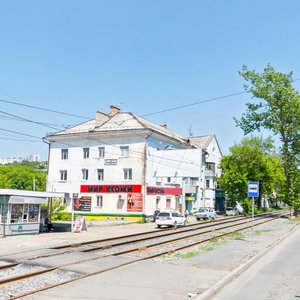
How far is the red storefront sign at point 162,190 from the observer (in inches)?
1657

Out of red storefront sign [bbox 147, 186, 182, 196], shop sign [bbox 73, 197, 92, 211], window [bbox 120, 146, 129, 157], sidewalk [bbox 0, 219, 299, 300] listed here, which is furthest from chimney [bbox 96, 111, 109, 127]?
sidewalk [bbox 0, 219, 299, 300]

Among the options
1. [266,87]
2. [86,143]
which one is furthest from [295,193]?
[86,143]

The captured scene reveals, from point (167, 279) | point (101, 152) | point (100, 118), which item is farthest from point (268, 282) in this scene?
point (100, 118)

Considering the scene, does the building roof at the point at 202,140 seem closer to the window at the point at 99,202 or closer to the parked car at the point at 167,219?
the window at the point at 99,202

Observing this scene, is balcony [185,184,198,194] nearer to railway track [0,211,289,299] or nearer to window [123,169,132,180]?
window [123,169,132,180]

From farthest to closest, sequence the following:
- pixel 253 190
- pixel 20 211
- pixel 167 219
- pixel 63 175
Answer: pixel 63 175, pixel 167 219, pixel 20 211, pixel 253 190

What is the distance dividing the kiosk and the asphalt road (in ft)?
43.7

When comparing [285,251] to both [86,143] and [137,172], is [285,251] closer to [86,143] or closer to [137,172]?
[137,172]

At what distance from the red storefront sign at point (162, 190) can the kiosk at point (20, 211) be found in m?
19.5

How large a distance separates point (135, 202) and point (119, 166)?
192 inches

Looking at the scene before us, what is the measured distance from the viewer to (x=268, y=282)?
33.1ft

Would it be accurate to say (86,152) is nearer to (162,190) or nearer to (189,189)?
(162,190)

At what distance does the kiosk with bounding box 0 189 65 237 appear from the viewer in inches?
821

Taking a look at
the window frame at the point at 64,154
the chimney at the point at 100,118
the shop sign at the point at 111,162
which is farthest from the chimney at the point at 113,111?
the shop sign at the point at 111,162
